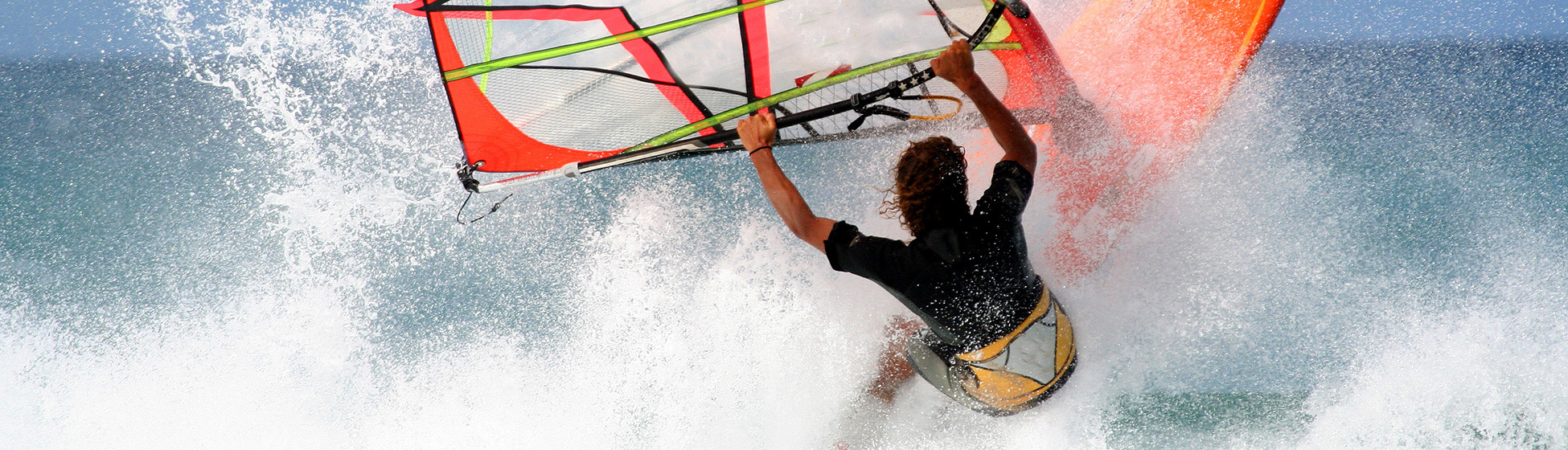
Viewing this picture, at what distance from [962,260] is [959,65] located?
423mm

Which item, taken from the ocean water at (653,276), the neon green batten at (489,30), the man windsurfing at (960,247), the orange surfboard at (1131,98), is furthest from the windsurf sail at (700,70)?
the ocean water at (653,276)

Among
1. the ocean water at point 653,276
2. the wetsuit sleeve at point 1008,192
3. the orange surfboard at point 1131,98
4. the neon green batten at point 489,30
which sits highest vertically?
the neon green batten at point 489,30

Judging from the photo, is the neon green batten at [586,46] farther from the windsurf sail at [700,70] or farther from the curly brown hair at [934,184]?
the curly brown hair at [934,184]

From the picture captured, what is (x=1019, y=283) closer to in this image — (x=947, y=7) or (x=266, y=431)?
(x=947, y=7)

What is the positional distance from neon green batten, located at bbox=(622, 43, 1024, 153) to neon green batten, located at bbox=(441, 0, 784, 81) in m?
0.31

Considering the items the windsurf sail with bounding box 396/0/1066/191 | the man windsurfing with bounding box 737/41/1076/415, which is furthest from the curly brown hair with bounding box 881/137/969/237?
the windsurf sail with bounding box 396/0/1066/191

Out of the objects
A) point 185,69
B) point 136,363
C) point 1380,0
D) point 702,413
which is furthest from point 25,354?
point 1380,0

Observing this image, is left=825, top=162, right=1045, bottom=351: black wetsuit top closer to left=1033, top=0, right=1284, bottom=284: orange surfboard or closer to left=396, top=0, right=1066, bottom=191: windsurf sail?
left=396, top=0, right=1066, bottom=191: windsurf sail

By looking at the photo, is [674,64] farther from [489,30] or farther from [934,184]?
[934,184]

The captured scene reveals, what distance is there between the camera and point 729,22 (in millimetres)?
2193

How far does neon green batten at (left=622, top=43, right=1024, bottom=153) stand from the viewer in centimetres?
219

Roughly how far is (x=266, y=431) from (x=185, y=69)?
2.58 meters

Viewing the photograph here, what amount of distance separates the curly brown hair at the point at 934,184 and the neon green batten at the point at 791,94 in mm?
644

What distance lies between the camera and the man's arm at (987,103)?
5.41 ft
